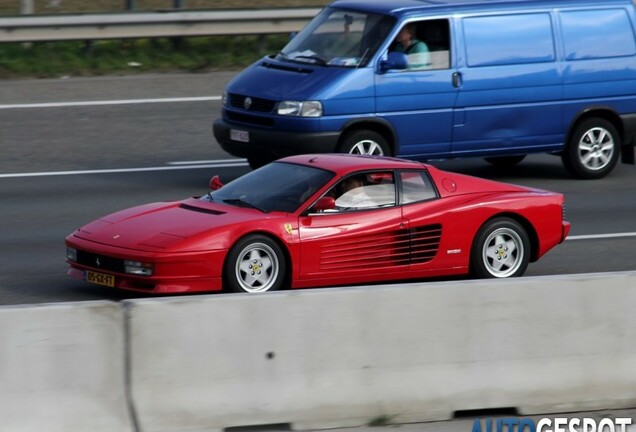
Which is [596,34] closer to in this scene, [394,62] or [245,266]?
[394,62]

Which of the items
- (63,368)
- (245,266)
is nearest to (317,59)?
(245,266)

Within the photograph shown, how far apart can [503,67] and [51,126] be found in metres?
6.58

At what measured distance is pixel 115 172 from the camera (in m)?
16.5

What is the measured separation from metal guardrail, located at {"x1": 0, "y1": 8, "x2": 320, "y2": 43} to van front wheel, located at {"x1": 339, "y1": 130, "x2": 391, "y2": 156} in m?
7.56

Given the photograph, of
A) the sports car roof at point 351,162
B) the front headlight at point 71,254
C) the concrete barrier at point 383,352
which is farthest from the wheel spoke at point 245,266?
the concrete barrier at point 383,352

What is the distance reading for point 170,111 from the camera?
65.1ft

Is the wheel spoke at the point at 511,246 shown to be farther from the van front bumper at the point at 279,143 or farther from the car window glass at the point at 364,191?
the van front bumper at the point at 279,143

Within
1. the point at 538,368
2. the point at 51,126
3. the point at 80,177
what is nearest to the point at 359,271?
the point at 538,368

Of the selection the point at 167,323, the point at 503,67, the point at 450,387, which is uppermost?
the point at 503,67

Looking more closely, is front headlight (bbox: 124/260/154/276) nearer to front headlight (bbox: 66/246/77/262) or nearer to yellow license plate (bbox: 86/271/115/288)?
yellow license plate (bbox: 86/271/115/288)

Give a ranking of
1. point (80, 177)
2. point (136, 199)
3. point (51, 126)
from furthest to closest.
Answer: point (51, 126), point (80, 177), point (136, 199)

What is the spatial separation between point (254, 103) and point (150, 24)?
701 centimetres

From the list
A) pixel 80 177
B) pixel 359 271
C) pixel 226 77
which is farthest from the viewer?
pixel 226 77

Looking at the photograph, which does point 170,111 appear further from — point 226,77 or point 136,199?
point 136,199
